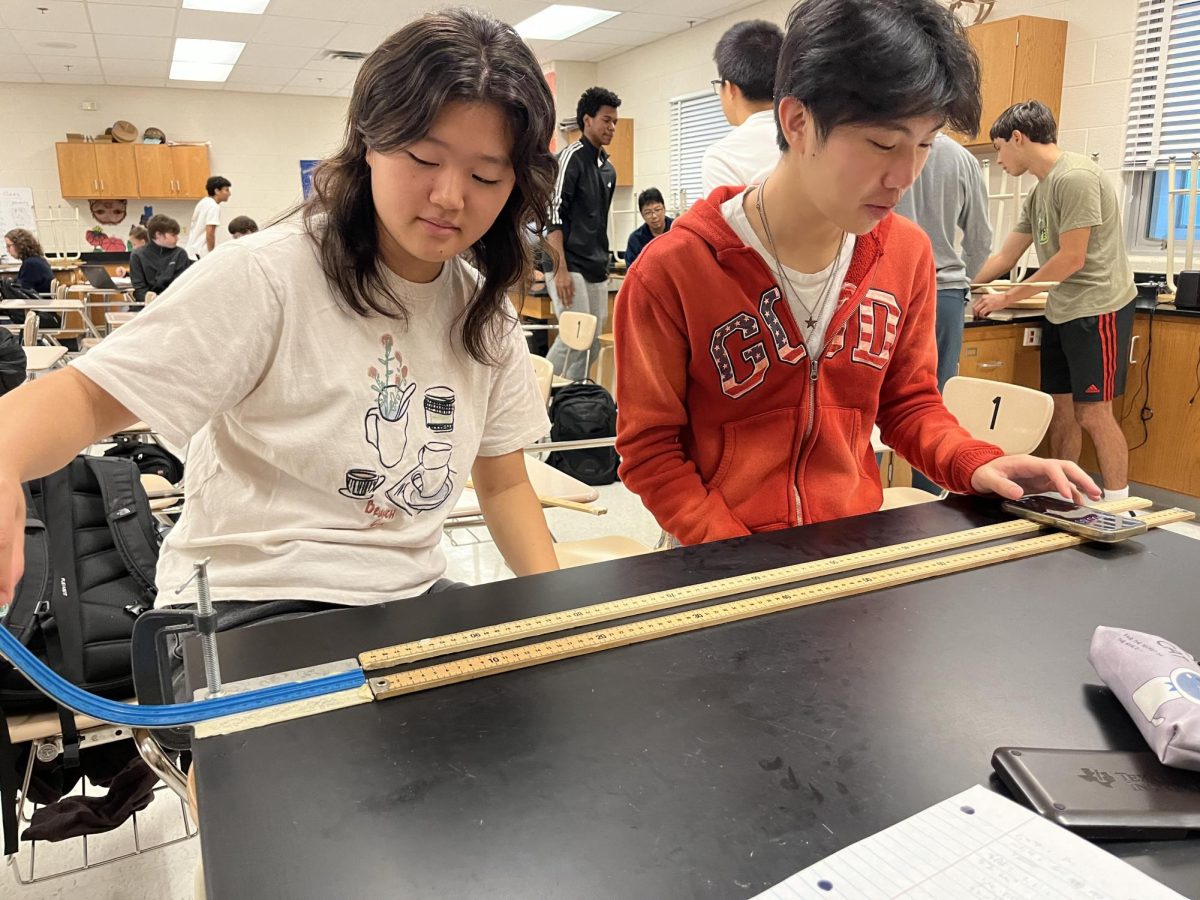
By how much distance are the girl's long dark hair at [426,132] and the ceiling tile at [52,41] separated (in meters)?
7.97

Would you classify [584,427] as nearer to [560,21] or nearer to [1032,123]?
[1032,123]

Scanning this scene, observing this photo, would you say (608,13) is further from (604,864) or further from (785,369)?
(604,864)

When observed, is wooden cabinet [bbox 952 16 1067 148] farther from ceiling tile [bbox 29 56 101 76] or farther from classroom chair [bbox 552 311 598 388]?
ceiling tile [bbox 29 56 101 76]

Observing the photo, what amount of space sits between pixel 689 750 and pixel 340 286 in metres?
0.70

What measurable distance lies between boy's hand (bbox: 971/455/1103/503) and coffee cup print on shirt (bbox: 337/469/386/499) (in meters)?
0.83

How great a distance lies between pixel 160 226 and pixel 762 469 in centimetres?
698

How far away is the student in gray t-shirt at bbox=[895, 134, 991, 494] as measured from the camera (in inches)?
112

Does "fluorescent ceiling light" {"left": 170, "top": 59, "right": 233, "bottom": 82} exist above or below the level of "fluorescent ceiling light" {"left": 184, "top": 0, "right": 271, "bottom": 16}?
above

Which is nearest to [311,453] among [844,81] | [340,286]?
[340,286]

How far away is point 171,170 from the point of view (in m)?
10.2

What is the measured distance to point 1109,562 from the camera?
101 centimetres

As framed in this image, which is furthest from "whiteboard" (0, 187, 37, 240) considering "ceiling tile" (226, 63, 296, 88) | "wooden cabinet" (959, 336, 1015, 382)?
"wooden cabinet" (959, 336, 1015, 382)

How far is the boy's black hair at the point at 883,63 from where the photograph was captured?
103cm

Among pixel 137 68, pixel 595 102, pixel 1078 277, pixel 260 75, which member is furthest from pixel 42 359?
pixel 260 75
